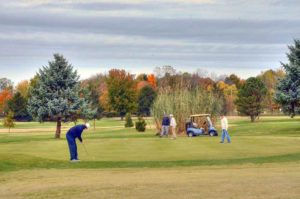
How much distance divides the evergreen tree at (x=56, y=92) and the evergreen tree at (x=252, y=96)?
4413 cm

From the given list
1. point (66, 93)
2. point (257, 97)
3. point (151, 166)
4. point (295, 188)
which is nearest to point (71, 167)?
point (151, 166)

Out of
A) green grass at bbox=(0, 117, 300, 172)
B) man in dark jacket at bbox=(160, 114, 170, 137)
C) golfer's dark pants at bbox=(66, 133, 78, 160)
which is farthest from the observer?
man in dark jacket at bbox=(160, 114, 170, 137)

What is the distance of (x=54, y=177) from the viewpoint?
68.4ft

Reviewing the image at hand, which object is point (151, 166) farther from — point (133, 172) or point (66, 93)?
point (66, 93)

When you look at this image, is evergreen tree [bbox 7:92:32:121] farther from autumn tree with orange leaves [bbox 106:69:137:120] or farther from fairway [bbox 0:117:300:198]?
fairway [bbox 0:117:300:198]

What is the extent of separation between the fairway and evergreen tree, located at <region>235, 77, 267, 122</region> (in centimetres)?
5996

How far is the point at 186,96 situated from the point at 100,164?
30.6 m

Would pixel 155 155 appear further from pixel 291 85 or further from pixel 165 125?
pixel 291 85

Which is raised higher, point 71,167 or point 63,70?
point 63,70

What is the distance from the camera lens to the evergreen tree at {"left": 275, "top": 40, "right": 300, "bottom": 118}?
5681 centimetres

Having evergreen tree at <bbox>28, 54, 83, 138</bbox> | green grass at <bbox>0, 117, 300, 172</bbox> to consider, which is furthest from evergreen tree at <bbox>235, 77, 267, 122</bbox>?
green grass at <bbox>0, 117, 300, 172</bbox>

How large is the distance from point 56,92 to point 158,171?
113 ft

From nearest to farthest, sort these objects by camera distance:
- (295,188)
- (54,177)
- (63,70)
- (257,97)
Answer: (295,188)
(54,177)
(63,70)
(257,97)

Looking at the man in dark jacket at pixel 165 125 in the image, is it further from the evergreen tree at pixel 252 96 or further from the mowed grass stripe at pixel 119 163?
the evergreen tree at pixel 252 96
